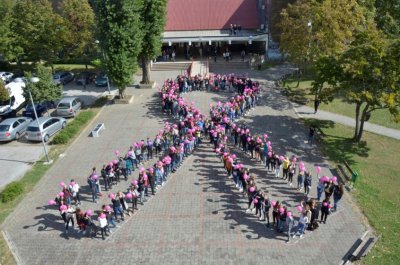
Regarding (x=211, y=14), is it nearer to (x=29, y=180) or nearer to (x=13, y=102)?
(x=13, y=102)

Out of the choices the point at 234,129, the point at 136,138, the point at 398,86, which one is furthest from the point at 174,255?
the point at 398,86

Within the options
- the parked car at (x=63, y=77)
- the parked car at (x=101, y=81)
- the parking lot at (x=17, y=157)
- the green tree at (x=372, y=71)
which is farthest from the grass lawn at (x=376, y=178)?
the parked car at (x=63, y=77)

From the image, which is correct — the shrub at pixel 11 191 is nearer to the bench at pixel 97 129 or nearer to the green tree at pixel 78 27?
the bench at pixel 97 129

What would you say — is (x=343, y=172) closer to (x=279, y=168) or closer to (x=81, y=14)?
(x=279, y=168)

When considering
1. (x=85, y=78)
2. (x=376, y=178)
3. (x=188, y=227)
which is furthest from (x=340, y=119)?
(x=85, y=78)

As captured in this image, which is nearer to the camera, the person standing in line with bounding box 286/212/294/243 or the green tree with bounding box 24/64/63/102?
the person standing in line with bounding box 286/212/294/243

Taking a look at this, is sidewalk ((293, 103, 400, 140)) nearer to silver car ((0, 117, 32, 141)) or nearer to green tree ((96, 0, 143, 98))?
green tree ((96, 0, 143, 98))

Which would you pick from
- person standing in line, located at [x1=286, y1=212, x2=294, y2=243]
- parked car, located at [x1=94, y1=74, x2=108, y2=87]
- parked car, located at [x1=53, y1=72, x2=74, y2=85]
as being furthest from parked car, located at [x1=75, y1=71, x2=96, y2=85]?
person standing in line, located at [x1=286, y1=212, x2=294, y2=243]
